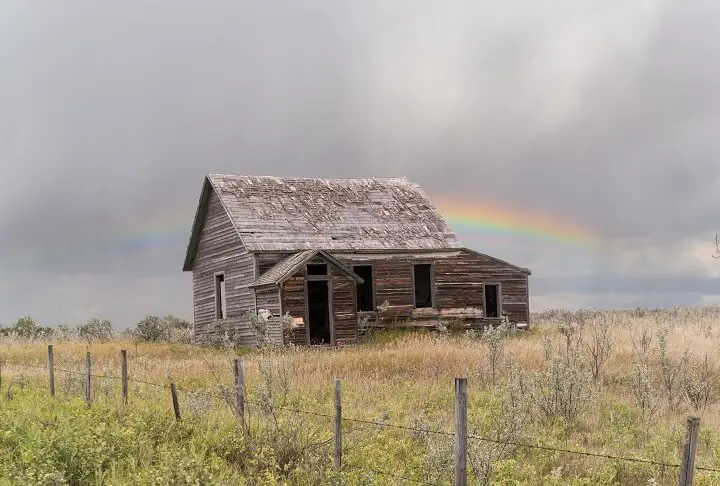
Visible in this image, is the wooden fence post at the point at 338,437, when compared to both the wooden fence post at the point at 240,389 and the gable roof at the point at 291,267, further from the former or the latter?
the gable roof at the point at 291,267

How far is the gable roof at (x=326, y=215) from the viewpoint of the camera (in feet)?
83.6

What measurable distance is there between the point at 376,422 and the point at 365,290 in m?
18.8

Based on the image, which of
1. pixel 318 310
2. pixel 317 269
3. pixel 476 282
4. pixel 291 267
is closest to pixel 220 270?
pixel 318 310

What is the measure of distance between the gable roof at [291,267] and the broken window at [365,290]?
3.43m

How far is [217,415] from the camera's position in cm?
986

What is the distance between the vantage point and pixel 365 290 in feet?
90.0

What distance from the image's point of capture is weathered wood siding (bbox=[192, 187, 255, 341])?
25.2m

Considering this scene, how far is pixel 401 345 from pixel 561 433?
10708mm

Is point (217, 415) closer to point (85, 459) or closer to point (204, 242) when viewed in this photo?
point (85, 459)

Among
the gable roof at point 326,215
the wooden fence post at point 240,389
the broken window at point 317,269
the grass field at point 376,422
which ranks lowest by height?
the grass field at point 376,422

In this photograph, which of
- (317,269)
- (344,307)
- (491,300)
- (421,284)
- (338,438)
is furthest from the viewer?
(421,284)

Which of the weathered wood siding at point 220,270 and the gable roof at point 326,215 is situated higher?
the gable roof at point 326,215

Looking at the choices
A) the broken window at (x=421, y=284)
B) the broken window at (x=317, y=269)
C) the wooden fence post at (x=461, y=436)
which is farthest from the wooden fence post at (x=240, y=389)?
the broken window at (x=421, y=284)

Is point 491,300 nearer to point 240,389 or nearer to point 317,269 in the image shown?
point 317,269
